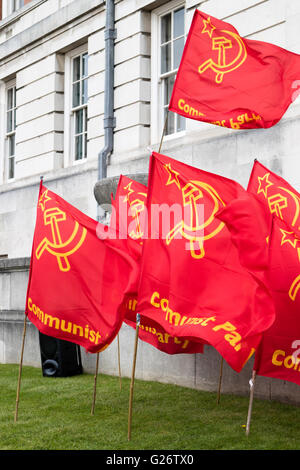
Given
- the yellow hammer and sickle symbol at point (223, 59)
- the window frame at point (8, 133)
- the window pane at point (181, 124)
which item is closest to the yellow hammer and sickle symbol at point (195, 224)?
the yellow hammer and sickle symbol at point (223, 59)

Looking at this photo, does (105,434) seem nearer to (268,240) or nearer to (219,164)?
(268,240)

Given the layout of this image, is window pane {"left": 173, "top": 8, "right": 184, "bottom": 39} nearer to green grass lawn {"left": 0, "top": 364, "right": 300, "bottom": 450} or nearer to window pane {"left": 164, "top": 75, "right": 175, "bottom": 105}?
window pane {"left": 164, "top": 75, "right": 175, "bottom": 105}

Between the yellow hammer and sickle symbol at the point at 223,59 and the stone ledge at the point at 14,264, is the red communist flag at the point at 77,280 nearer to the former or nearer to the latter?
the yellow hammer and sickle symbol at the point at 223,59

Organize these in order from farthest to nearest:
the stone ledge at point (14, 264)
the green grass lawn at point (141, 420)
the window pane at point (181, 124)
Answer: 1. the window pane at point (181, 124)
2. the stone ledge at point (14, 264)
3. the green grass lawn at point (141, 420)

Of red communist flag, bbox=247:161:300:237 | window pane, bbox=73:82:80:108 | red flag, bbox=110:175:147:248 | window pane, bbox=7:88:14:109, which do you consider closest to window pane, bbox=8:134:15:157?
window pane, bbox=7:88:14:109

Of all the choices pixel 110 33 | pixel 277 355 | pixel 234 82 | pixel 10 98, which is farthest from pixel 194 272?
pixel 10 98

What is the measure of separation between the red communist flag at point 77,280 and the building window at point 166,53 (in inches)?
235

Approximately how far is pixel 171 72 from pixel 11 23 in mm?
6443

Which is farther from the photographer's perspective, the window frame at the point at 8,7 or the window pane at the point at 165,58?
the window frame at the point at 8,7

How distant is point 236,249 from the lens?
6.55 meters

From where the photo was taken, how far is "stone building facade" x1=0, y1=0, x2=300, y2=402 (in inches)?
399

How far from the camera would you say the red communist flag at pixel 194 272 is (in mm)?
6246

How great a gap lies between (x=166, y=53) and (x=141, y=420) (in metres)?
7.85
